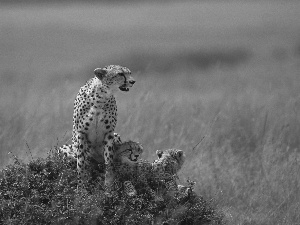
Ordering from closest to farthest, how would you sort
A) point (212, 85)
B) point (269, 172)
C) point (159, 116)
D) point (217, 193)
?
point (217, 193), point (269, 172), point (159, 116), point (212, 85)

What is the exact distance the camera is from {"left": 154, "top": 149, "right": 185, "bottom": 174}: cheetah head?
591 cm

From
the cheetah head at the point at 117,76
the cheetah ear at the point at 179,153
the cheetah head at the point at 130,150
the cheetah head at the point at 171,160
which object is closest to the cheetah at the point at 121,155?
the cheetah head at the point at 130,150

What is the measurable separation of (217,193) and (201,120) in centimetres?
258

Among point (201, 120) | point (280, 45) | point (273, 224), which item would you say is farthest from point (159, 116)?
point (280, 45)

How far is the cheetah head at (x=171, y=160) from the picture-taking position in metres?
5.91

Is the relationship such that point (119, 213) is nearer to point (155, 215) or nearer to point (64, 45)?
point (155, 215)

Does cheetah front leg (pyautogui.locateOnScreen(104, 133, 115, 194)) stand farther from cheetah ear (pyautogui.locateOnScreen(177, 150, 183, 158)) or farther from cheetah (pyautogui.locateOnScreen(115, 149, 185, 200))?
cheetah ear (pyautogui.locateOnScreen(177, 150, 183, 158))

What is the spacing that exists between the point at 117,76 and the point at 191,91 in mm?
9909

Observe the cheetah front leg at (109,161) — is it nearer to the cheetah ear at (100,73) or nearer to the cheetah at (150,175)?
the cheetah at (150,175)

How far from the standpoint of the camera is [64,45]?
69.2ft

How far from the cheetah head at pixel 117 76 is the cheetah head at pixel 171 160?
81 centimetres

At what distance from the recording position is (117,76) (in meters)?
5.45

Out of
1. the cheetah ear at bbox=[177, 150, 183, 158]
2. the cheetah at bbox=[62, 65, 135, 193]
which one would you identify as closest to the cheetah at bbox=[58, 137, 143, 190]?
the cheetah at bbox=[62, 65, 135, 193]

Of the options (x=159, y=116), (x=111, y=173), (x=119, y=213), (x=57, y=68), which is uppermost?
(x=57, y=68)
